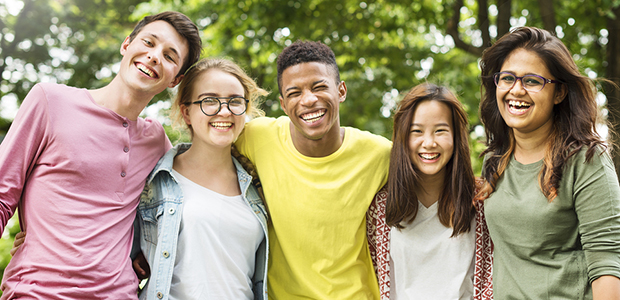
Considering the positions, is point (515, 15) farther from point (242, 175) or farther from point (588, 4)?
point (242, 175)

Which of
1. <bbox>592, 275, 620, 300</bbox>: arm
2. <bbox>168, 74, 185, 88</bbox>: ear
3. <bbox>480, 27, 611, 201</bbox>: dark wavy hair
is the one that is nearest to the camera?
<bbox>592, 275, 620, 300</bbox>: arm

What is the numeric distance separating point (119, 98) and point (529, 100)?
7.87 feet

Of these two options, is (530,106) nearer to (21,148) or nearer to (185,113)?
(185,113)

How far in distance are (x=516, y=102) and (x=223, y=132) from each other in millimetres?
1784

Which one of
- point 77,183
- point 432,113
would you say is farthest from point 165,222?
point 432,113

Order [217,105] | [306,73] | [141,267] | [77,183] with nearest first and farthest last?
[77,183]
[141,267]
[217,105]
[306,73]

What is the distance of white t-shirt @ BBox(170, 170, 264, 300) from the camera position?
2.71 metres

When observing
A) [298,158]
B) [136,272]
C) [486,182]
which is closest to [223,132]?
[298,158]

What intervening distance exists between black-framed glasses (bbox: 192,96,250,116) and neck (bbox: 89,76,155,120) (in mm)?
367

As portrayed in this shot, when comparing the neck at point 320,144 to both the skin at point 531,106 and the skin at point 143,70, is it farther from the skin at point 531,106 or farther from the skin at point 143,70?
the skin at point 531,106

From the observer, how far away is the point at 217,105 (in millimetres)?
2979

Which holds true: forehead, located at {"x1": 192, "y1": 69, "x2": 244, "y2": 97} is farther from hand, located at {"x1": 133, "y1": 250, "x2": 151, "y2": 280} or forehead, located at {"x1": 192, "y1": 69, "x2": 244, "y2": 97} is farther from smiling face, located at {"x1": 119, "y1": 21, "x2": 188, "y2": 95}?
hand, located at {"x1": 133, "y1": 250, "x2": 151, "y2": 280}

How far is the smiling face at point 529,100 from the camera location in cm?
257

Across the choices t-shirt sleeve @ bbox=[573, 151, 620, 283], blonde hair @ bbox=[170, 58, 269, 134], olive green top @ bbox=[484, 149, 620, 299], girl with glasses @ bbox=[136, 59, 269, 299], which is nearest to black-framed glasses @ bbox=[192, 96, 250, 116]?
girl with glasses @ bbox=[136, 59, 269, 299]
